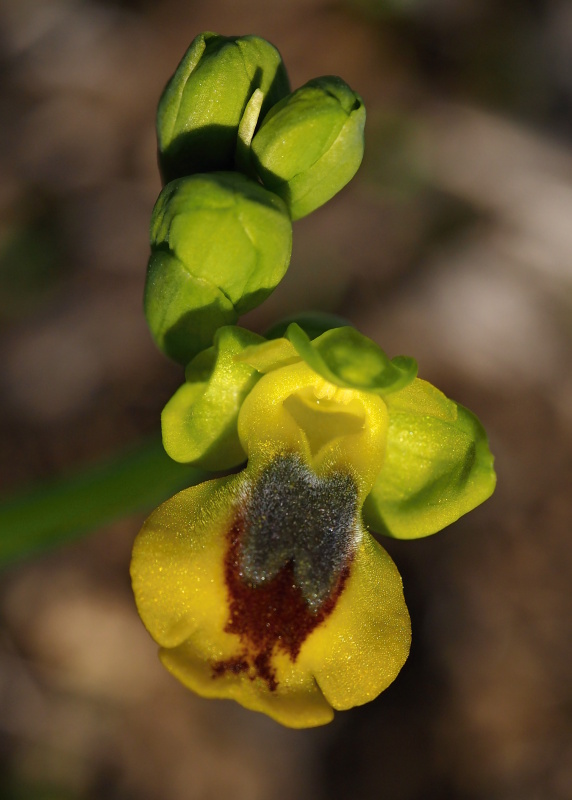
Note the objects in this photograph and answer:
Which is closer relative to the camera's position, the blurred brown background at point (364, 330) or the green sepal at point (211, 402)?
the green sepal at point (211, 402)

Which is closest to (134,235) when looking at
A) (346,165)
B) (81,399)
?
(81,399)

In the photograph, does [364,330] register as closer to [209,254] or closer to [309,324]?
[309,324]

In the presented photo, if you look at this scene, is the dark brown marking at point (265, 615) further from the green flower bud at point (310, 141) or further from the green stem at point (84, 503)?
the green flower bud at point (310, 141)

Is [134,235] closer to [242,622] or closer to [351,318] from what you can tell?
[351,318]

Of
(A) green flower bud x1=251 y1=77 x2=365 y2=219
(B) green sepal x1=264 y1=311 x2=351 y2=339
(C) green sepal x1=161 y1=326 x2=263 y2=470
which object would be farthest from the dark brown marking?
(A) green flower bud x1=251 y1=77 x2=365 y2=219

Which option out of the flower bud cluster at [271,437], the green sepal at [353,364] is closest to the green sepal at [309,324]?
the flower bud cluster at [271,437]

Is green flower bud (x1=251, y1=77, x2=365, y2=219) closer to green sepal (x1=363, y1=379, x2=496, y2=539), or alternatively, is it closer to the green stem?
green sepal (x1=363, y1=379, x2=496, y2=539)

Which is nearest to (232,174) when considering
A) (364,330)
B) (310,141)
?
(310,141)
